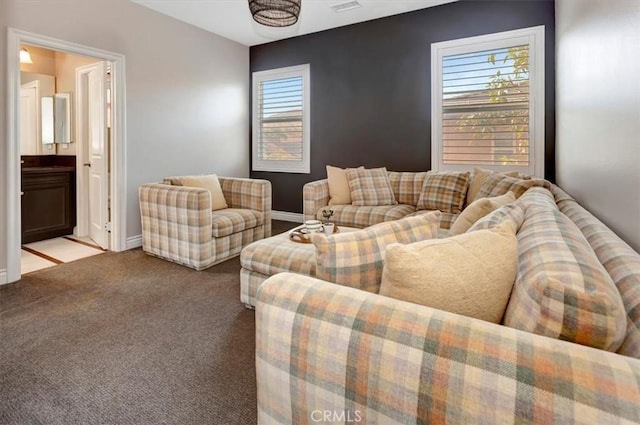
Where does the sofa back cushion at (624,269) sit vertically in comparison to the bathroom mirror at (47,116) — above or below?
below

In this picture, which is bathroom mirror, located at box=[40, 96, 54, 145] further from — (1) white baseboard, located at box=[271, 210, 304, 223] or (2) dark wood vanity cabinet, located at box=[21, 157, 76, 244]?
(1) white baseboard, located at box=[271, 210, 304, 223]

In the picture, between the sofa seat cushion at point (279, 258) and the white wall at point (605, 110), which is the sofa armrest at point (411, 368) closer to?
the white wall at point (605, 110)

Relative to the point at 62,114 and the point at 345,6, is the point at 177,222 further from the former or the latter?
the point at 345,6

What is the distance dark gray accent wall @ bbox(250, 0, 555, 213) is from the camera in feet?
12.4

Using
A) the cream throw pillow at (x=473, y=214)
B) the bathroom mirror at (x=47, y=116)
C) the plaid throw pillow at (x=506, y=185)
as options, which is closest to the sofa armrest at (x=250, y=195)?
the plaid throw pillow at (x=506, y=185)

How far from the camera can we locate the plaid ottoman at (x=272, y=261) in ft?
7.14

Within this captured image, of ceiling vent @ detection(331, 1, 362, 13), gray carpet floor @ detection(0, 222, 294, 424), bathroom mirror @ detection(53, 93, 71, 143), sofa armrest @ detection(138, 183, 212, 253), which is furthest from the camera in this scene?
bathroom mirror @ detection(53, 93, 71, 143)

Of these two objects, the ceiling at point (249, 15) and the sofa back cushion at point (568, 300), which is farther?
the ceiling at point (249, 15)

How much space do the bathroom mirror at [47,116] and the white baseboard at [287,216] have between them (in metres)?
3.15

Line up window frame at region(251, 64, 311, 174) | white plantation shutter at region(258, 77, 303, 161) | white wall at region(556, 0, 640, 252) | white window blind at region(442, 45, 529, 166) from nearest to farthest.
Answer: white wall at region(556, 0, 640, 252) → white window blind at region(442, 45, 529, 166) → window frame at region(251, 64, 311, 174) → white plantation shutter at region(258, 77, 303, 161)

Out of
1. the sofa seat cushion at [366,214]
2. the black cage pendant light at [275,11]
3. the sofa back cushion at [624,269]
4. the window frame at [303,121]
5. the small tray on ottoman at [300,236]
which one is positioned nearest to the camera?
the sofa back cushion at [624,269]

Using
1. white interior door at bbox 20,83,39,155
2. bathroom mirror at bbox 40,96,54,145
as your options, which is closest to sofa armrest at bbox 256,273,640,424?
bathroom mirror at bbox 40,96,54,145

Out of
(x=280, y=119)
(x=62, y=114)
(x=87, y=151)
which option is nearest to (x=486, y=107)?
(x=280, y=119)

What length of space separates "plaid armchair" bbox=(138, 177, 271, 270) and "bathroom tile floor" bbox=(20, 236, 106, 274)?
31.1 inches
